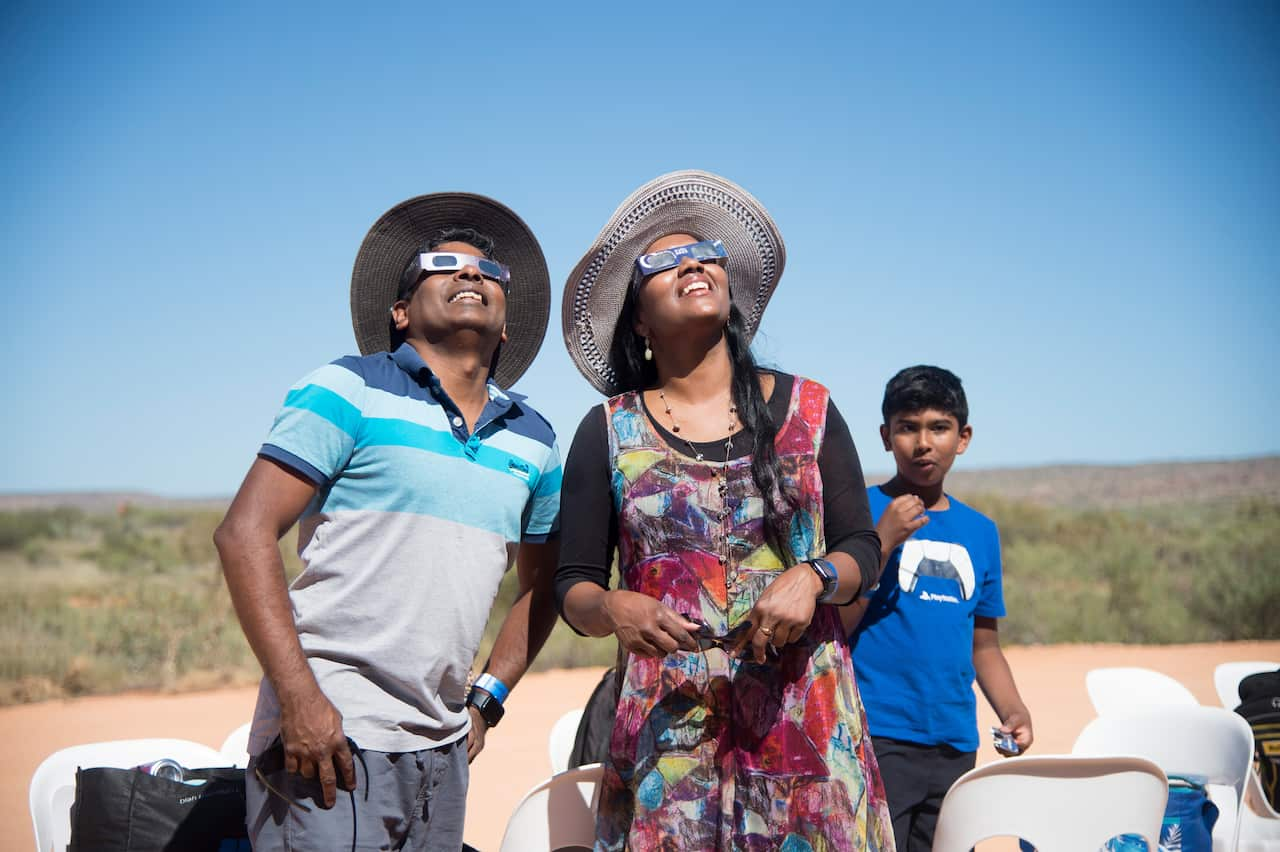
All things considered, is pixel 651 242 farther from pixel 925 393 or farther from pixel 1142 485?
pixel 1142 485

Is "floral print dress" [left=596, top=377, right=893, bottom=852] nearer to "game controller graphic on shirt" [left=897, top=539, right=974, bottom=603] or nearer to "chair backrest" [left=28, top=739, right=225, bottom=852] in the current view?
"game controller graphic on shirt" [left=897, top=539, right=974, bottom=603]

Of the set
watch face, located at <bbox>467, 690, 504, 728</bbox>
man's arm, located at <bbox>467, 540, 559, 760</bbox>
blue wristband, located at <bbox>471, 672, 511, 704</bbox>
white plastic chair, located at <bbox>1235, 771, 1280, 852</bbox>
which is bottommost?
white plastic chair, located at <bbox>1235, 771, 1280, 852</bbox>

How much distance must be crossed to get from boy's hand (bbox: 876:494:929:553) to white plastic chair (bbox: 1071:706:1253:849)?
1188 mm

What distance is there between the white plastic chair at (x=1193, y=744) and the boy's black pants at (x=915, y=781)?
0.64m

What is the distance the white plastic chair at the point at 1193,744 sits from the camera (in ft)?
12.3

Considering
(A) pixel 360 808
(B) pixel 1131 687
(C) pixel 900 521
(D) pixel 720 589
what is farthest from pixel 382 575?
(B) pixel 1131 687

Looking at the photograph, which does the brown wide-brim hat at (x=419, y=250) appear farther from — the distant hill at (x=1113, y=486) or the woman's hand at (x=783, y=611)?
the distant hill at (x=1113, y=486)

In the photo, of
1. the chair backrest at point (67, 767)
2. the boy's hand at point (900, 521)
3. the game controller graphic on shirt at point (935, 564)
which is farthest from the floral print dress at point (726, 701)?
the chair backrest at point (67, 767)

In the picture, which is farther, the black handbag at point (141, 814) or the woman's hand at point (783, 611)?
the black handbag at point (141, 814)

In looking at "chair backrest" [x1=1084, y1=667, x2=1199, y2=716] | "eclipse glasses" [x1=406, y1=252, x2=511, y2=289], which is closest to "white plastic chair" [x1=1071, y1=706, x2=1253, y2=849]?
"chair backrest" [x1=1084, y1=667, x2=1199, y2=716]

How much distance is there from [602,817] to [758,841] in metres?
0.35

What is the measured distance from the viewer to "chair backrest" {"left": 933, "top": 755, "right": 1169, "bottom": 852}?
8.99 feet

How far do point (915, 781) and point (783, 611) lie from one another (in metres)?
1.48

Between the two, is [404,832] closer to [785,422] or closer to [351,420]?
[351,420]
